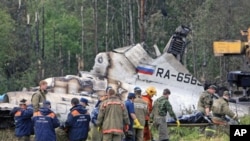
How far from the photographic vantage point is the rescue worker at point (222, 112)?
20.2m

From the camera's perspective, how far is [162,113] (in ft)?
61.6

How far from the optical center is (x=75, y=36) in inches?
2239

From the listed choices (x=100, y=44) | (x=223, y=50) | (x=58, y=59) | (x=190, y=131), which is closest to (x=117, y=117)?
(x=190, y=131)

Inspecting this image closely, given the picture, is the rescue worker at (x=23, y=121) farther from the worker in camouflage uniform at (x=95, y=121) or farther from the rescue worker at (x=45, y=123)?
the rescue worker at (x=45, y=123)

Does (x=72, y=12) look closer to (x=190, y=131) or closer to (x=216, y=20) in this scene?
(x=216, y=20)

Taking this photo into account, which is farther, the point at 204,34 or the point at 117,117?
the point at 204,34

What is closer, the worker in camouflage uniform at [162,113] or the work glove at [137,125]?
the work glove at [137,125]

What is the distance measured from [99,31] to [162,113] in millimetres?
38047

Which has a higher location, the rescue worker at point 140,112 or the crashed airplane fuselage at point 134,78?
the crashed airplane fuselage at point 134,78

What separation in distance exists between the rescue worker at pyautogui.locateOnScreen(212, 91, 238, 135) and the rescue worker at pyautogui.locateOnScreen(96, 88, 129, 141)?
4.97 metres

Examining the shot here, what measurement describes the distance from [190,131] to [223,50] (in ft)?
25.1

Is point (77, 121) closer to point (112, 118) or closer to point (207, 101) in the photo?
point (112, 118)

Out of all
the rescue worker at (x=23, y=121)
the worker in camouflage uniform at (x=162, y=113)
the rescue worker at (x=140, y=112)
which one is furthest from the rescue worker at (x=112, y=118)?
the worker in camouflage uniform at (x=162, y=113)

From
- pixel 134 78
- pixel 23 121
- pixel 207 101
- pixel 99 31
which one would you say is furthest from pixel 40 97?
pixel 99 31
